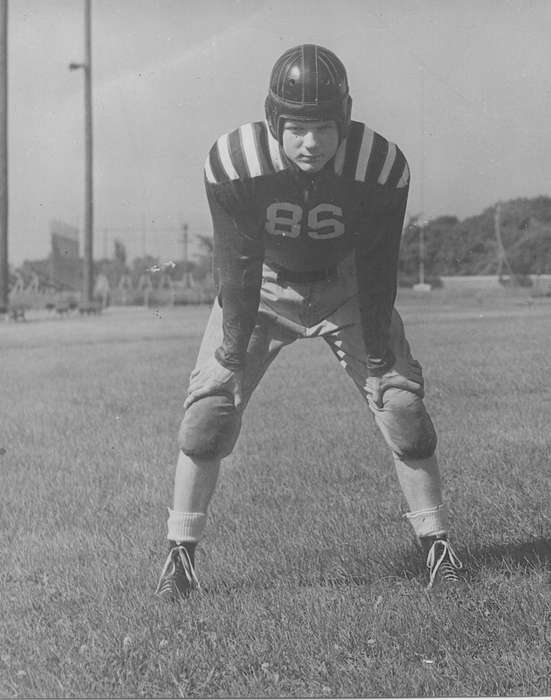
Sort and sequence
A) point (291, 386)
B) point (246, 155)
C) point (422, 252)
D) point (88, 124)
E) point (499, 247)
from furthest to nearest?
point (291, 386) → point (422, 252) → point (499, 247) → point (88, 124) → point (246, 155)

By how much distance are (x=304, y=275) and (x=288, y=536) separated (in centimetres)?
93

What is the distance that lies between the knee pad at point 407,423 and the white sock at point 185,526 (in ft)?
2.20

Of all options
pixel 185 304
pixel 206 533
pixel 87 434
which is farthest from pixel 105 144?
pixel 185 304

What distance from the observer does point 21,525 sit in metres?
3.41

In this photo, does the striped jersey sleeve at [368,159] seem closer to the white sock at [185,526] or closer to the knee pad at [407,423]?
the knee pad at [407,423]

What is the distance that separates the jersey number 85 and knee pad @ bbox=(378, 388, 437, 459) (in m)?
0.55

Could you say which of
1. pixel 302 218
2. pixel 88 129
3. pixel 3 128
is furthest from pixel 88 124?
pixel 302 218

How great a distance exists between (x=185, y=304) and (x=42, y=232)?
279 centimetres

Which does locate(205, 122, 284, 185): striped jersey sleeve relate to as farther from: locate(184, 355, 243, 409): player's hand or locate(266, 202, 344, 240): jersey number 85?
locate(184, 355, 243, 409): player's hand

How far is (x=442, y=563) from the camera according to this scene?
288cm

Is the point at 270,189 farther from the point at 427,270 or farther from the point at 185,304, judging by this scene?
the point at 185,304

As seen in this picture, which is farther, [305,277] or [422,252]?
[422,252]

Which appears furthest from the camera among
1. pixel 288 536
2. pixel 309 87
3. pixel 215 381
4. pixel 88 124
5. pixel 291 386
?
pixel 291 386

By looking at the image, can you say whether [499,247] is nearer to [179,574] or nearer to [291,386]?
[291,386]
